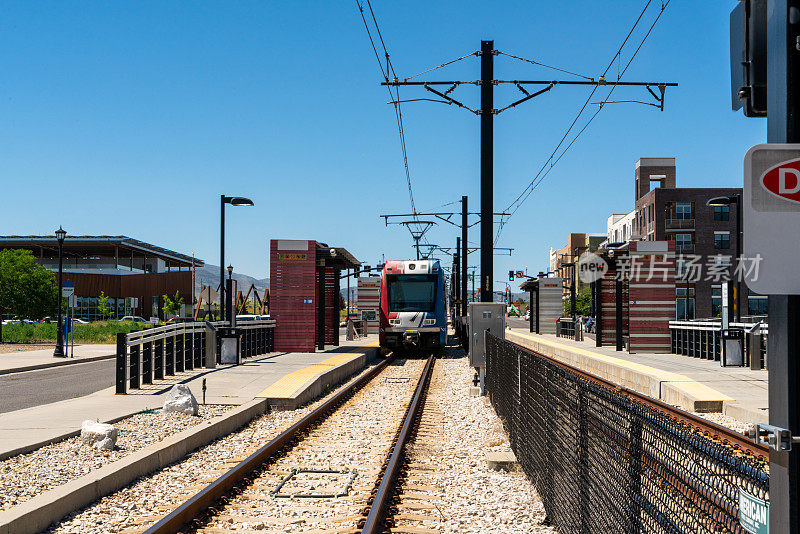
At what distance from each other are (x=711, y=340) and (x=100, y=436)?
20154 millimetres

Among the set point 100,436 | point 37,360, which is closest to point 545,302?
point 37,360

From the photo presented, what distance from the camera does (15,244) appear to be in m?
92.9

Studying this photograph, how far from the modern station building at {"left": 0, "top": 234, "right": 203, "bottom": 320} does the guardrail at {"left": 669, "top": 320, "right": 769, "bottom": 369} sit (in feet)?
231

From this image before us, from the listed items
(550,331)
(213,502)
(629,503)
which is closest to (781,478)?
(629,503)

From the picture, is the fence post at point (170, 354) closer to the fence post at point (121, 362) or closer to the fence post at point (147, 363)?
the fence post at point (147, 363)

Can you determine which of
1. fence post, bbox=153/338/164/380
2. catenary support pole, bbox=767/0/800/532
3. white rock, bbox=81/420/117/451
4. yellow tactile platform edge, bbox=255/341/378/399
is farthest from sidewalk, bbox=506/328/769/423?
fence post, bbox=153/338/164/380

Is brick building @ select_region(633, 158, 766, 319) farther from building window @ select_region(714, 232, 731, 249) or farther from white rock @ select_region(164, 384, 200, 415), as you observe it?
white rock @ select_region(164, 384, 200, 415)

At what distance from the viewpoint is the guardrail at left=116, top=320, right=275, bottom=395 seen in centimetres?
1423

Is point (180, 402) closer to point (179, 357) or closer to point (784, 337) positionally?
point (179, 357)

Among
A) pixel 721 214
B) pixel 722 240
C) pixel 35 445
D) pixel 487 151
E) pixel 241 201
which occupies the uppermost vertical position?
pixel 721 214

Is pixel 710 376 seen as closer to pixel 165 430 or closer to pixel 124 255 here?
pixel 165 430

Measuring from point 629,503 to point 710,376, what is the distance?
49.4 feet

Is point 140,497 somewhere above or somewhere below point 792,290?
below

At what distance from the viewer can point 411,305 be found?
2912cm
